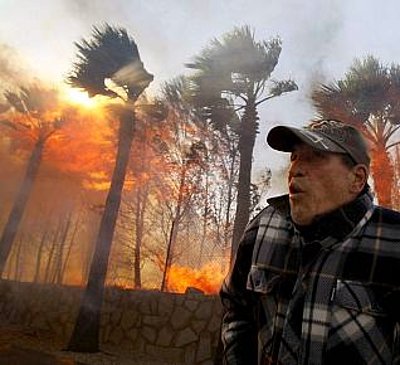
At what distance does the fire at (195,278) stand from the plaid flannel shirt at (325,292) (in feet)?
46.9

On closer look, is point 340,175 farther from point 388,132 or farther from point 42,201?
point 42,201

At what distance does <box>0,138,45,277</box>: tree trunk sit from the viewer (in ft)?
59.4

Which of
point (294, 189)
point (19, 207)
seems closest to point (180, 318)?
point (19, 207)

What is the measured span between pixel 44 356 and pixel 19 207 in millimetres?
10283

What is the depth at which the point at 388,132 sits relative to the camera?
47.8ft

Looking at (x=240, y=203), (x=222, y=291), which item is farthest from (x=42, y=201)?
(x=222, y=291)

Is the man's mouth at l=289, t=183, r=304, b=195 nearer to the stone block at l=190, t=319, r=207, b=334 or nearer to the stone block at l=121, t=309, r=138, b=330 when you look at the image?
the stone block at l=190, t=319, r=207, b=334

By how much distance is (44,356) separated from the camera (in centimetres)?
959

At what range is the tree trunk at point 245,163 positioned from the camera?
1125 centimetres

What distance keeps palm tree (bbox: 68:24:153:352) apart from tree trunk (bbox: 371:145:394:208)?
759 centimetres

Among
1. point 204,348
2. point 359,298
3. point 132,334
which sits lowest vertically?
point 204,348

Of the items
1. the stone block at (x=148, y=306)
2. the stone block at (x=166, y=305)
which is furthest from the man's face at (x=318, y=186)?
the stone block at (x=148, y=306)

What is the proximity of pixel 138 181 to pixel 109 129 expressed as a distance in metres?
2.92

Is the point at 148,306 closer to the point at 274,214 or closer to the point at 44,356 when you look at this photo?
the point at 44,356
